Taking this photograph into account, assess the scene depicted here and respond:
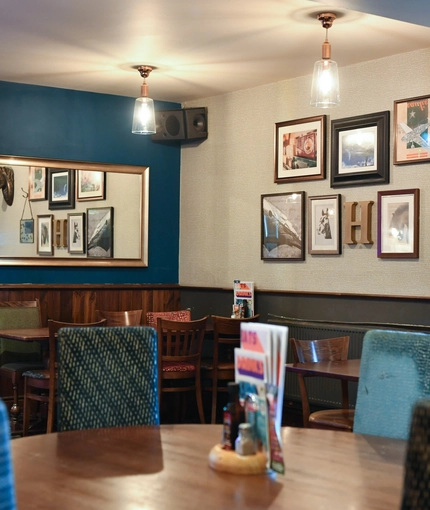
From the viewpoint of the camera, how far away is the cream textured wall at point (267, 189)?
5930mm

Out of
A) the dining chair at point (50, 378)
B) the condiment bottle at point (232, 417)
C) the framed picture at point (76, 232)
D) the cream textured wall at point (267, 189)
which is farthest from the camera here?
the framed picture at point (76, 232)

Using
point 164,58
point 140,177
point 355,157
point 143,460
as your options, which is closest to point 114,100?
point 140,177

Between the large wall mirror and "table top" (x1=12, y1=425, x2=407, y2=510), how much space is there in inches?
192

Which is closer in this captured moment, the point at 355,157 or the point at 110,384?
the point at 110,384

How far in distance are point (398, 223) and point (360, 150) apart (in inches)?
27.4

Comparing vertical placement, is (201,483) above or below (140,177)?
below

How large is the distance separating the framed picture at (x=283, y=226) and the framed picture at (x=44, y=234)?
1.93m

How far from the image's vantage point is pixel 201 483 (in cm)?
184

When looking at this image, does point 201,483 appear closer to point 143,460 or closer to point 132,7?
point 143,460

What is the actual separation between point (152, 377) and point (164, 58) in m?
4.03

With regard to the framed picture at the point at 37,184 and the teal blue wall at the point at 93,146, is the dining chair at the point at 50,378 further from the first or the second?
the framed picture at the point at 37,184

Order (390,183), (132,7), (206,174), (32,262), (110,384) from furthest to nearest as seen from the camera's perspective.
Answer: (206,174), (32,262), (390,183), (132,7), (110,384)

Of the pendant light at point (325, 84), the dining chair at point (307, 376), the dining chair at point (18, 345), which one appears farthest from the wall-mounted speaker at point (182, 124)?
the dining chair at point (307, 376)

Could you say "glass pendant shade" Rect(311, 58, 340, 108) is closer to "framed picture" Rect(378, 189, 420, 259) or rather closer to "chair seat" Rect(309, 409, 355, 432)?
"framed picture" Rect(378, 189, 420, 259)
